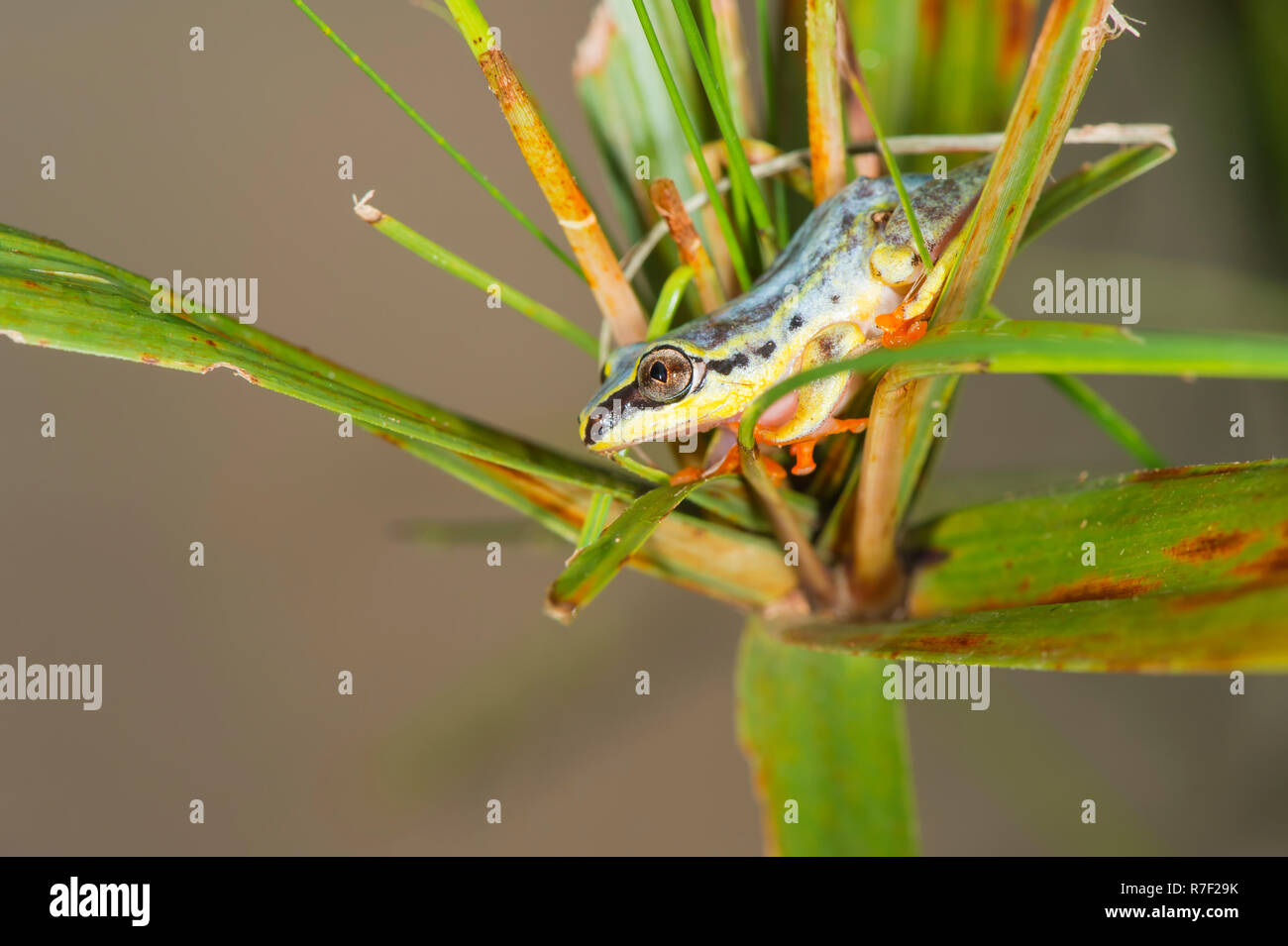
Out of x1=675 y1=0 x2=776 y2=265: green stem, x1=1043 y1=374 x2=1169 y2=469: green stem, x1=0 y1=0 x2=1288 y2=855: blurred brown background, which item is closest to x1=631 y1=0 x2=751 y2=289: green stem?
x1=675 y1=0 x2=776 y2=265: green stem

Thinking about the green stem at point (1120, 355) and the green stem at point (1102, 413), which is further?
the green stem at point (1102, 413)

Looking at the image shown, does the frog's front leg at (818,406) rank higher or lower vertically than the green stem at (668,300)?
lower

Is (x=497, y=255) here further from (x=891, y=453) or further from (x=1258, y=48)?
(x=891, y=453)

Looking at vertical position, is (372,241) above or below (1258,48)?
above

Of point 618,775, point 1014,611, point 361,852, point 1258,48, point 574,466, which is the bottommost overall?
point 361,852

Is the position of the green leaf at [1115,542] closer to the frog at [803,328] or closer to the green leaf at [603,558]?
the frog at [803,328]

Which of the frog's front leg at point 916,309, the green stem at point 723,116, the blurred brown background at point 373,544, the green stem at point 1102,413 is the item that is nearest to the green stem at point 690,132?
the green stem at point 723,116

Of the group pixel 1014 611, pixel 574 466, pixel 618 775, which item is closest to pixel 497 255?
pixel 618 775
